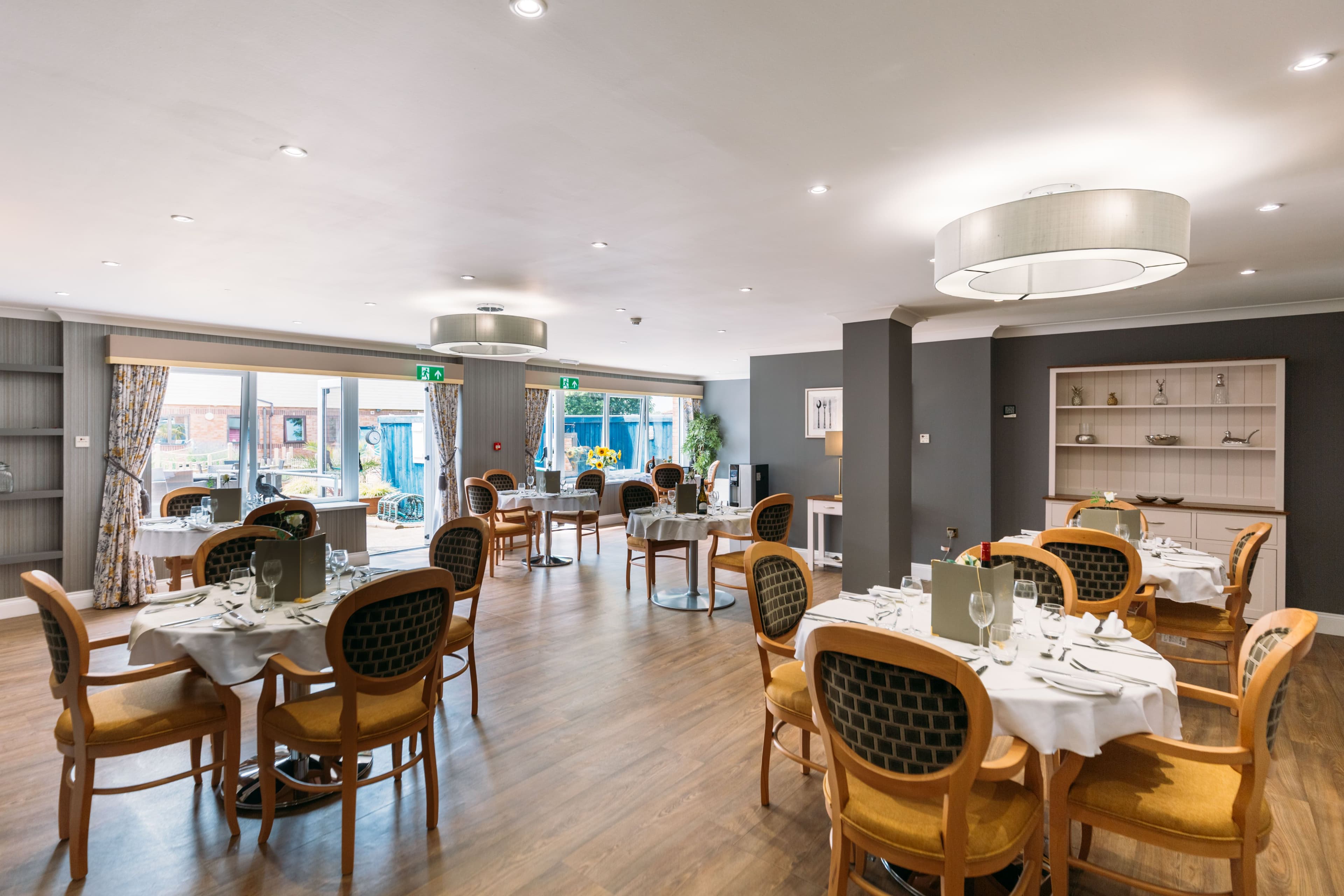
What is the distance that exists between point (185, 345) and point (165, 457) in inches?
49.6

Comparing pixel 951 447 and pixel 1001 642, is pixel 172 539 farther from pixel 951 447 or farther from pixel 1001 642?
pixel 951 447

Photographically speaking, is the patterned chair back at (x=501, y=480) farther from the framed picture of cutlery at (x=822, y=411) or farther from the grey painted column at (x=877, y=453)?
the grey painted column at (x=877, y=453)

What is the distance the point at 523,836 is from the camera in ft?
8.43

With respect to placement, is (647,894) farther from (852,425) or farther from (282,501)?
(282,501)

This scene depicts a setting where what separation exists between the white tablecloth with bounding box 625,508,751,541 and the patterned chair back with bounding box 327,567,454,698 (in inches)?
122

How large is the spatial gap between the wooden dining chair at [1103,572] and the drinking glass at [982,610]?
5.15 feet

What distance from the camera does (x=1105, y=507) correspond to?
15.4 feet

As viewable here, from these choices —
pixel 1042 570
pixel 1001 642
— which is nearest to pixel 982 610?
pixel 1001 642

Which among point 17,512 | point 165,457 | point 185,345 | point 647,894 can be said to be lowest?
point 647,894

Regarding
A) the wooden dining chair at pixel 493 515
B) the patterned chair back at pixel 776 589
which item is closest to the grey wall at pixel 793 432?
the wooden dining chair at pixel 493 515

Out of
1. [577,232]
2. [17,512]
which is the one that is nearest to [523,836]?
[577,232]

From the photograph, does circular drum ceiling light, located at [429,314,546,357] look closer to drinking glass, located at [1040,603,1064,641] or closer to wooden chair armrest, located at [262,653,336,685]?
wooden chair armrest, located at [262,653,336,685]

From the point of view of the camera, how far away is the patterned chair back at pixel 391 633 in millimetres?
2316

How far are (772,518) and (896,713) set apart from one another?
378 centimetres
